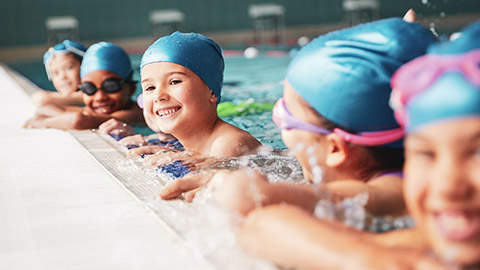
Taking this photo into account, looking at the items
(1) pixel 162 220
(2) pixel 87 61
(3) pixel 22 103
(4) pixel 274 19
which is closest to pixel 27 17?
(4) pixel 274 19

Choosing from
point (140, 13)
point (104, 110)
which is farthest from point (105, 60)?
point (140, 13)

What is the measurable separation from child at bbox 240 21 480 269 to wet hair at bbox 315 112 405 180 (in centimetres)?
46

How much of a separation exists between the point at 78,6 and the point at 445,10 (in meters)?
12.7

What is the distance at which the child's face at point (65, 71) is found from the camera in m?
5.10

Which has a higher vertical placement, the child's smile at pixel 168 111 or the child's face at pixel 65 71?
the child's smile at pixel 168 111

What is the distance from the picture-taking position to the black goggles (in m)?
4.29

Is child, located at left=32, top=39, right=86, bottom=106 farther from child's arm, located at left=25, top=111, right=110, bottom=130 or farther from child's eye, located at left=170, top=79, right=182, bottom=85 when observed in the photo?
child's eye, located at left=170, top=79, right=182, bottom=85

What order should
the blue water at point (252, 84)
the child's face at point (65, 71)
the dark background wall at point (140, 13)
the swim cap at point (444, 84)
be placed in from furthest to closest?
1. the dark background wall at point (140, 13)
2. the child's face at point (65, 71)
3. the blue water at point (252, 84)
4. the swim cap at point (444, 84)

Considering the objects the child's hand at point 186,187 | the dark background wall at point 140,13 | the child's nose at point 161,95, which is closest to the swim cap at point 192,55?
the child's nose at point 161,95

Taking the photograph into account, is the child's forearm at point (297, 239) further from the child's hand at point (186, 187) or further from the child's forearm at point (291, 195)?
the child's hand at point (186, 187)

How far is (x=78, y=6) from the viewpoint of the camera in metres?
17.1

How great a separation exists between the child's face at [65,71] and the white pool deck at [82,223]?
2.12 metres

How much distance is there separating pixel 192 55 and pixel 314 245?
179cm

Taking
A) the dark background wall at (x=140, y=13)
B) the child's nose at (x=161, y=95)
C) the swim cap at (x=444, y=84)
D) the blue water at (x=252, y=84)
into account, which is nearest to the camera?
the swim cap at (x=444, y=84)
